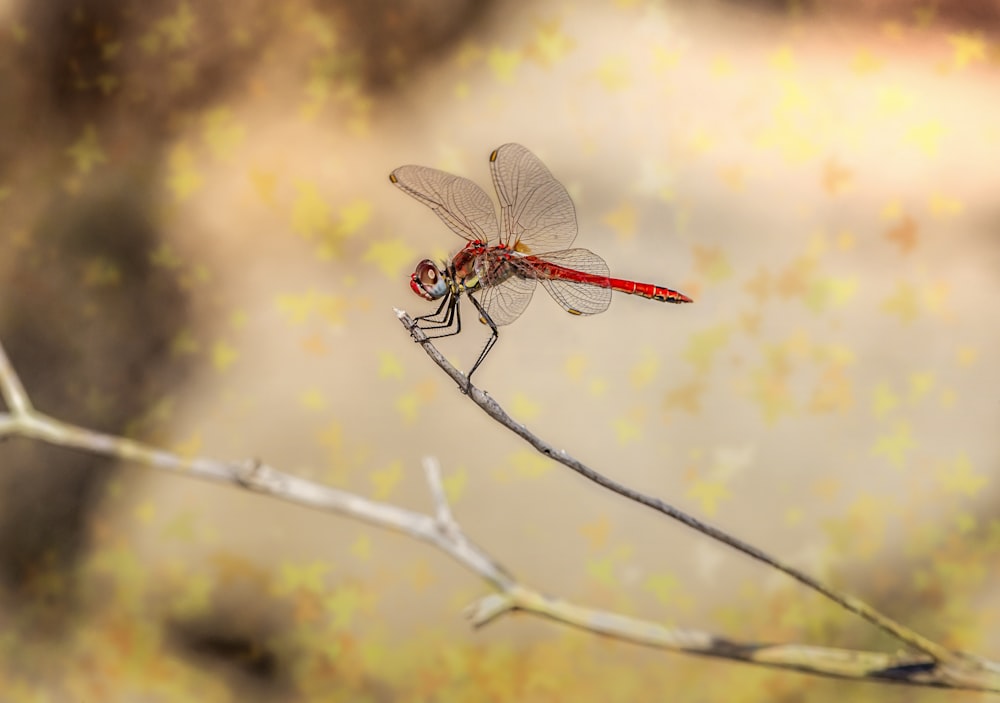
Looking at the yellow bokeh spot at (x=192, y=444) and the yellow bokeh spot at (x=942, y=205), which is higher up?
the yellow bokeh spot at (x=942, y=205)

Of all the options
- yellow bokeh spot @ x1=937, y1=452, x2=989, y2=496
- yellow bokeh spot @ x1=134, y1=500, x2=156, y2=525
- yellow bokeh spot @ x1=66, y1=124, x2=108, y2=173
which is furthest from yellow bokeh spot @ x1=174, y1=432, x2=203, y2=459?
yellow bokeh spot @ x1=937, y1=452, x2=989, y2=496

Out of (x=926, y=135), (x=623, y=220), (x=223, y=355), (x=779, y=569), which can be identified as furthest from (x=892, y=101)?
(x=223, y=355)

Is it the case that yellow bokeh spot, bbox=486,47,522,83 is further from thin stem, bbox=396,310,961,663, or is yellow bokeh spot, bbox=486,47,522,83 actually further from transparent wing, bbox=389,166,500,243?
thin stem, bbox=396,310,961,663

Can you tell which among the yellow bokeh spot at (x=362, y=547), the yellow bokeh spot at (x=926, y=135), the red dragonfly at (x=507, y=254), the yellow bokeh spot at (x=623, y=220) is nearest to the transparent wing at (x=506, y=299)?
the red dragonfly at (x=507, y=254)

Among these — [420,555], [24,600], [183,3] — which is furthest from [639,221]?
[24,600]

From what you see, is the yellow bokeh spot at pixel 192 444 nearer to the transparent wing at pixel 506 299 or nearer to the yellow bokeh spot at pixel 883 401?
the transparent wing at pixel 506 299

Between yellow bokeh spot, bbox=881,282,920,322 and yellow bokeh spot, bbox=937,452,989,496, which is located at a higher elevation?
yellow bokeh spot, bbox=881,282,920,322
